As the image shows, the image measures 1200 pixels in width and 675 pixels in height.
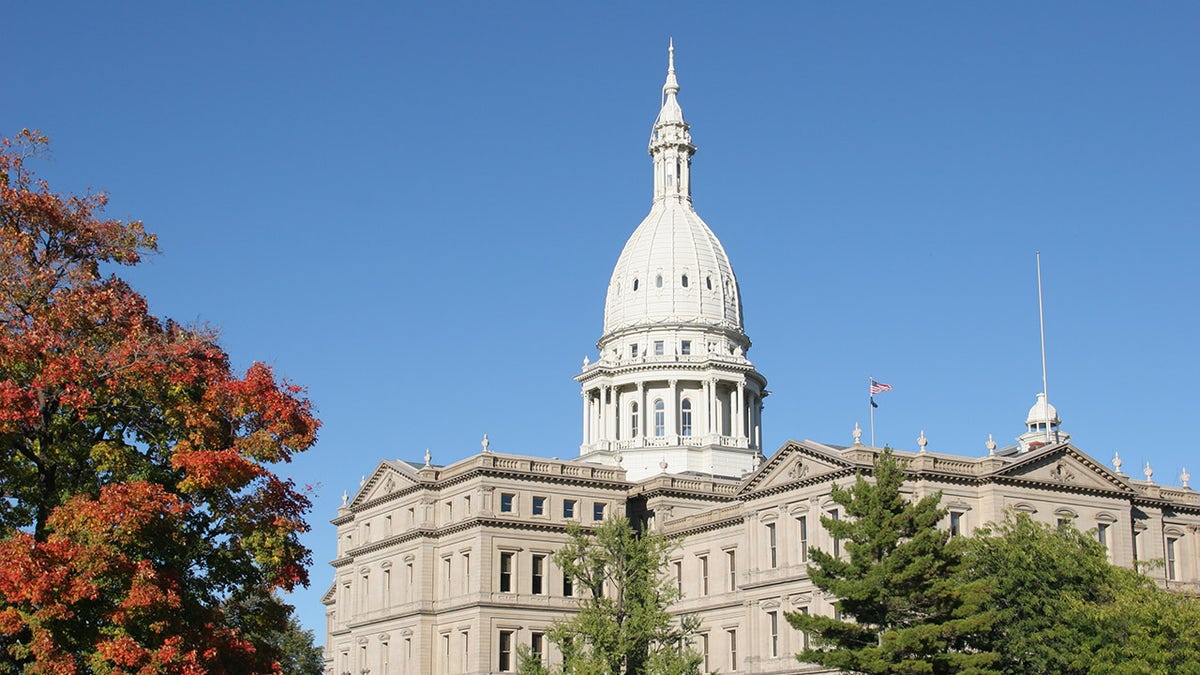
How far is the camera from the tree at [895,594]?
6519 cm

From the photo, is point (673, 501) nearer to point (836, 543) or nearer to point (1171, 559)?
point (836, 543)

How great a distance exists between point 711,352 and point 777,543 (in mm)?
37782

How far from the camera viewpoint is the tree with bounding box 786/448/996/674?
2566 inches

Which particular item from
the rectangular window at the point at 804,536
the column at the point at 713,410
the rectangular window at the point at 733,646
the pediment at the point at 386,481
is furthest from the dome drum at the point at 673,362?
the rectangular window at the point at 804,536

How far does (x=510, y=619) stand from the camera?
328 ft

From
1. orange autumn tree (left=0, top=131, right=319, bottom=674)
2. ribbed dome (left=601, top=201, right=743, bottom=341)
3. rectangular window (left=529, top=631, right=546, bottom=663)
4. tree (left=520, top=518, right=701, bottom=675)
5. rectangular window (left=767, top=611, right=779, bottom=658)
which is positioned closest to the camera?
orange autumn tree (left=0, top=131, right=319, bottom=674)

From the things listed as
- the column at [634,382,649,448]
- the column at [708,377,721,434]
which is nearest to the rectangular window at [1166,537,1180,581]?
the column at [708,377,721,434]

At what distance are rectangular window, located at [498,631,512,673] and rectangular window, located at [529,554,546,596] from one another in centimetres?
325

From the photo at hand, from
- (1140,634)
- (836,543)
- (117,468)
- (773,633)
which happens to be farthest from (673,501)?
(117,468)

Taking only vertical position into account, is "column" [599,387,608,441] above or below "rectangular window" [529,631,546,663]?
above

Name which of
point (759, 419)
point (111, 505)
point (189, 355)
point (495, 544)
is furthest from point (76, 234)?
point (759, 419)

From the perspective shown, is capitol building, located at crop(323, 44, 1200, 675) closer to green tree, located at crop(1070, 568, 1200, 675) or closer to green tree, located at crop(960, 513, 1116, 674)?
green tree, located at crop(960, 513, 1116, 674)

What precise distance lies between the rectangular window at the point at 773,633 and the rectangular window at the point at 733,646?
6.76m

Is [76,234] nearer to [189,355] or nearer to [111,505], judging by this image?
[189,355]
